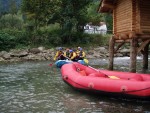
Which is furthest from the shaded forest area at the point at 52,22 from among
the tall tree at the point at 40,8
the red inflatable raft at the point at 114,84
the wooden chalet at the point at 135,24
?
the red inflatable raft at the point at 114,84

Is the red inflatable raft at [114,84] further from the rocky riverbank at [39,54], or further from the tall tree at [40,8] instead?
the tall tree at [40,8]

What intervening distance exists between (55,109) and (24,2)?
30.4 m

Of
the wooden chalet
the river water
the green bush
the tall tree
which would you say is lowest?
the river water

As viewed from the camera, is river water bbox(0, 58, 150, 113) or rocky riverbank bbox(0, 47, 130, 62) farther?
rocky riverbank bbox(0, 47, 130, 62)

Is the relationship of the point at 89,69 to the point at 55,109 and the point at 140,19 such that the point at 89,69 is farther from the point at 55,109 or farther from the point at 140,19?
the point at 55,109

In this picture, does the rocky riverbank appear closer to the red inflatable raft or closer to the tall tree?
the tall tree

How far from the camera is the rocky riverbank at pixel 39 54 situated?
3256 cm

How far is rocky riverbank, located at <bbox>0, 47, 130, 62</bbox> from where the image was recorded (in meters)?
32.6

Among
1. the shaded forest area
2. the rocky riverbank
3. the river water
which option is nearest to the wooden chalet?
the river water

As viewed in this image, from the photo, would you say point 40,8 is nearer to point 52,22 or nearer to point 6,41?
point 52,22

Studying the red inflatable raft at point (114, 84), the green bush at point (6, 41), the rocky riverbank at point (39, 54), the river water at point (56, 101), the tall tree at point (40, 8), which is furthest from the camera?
the tall tree at point (40, 8)

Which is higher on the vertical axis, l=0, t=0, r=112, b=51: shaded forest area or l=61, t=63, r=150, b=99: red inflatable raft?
l=0, t=0, r=112, b=51: shaded forest area

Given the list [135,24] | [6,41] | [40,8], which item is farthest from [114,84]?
[40,8]

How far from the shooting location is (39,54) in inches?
1356
